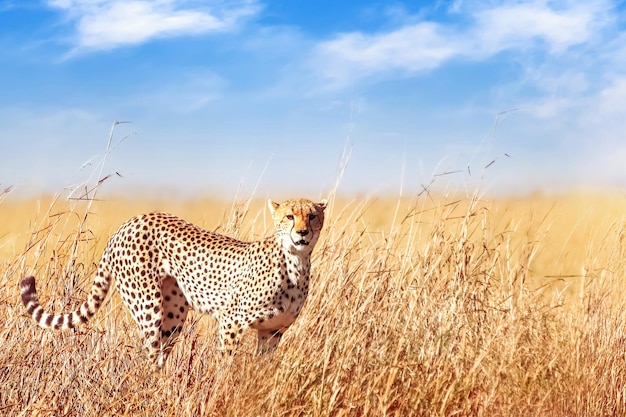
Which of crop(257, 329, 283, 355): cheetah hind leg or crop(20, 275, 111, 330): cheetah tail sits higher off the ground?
crop(20, 275, 111, 330): cheetah tail

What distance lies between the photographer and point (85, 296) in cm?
484

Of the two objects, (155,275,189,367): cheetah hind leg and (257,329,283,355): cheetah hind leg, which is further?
(155,275,189,367): cheetah hind leg

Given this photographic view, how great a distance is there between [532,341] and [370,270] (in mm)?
965

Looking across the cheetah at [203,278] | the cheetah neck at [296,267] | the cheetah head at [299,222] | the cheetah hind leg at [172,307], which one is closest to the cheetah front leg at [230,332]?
the cheetah at [203,278]

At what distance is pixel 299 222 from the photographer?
12.4 ft

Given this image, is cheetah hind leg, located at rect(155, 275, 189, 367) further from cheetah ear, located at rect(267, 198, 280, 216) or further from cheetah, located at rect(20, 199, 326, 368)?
cheetah ear, located at rect(267, 198, 280, 216)

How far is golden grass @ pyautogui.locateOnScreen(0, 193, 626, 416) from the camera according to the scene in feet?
11.7

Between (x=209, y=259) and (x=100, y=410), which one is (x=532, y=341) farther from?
(x=100, y=410)

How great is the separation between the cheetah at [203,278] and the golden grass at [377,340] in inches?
4.8

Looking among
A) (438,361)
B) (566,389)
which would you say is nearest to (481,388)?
(438,361)

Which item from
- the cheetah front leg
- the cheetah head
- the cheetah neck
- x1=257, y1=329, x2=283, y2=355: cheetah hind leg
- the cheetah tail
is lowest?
x1=257, y1=329, x2=283, y2=355: cheetah hind leg

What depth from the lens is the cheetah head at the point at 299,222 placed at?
3801 mm

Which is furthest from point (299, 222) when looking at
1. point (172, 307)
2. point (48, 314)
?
point (48, 314)

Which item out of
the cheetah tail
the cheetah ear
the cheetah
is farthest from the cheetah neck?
the cheetah tail
